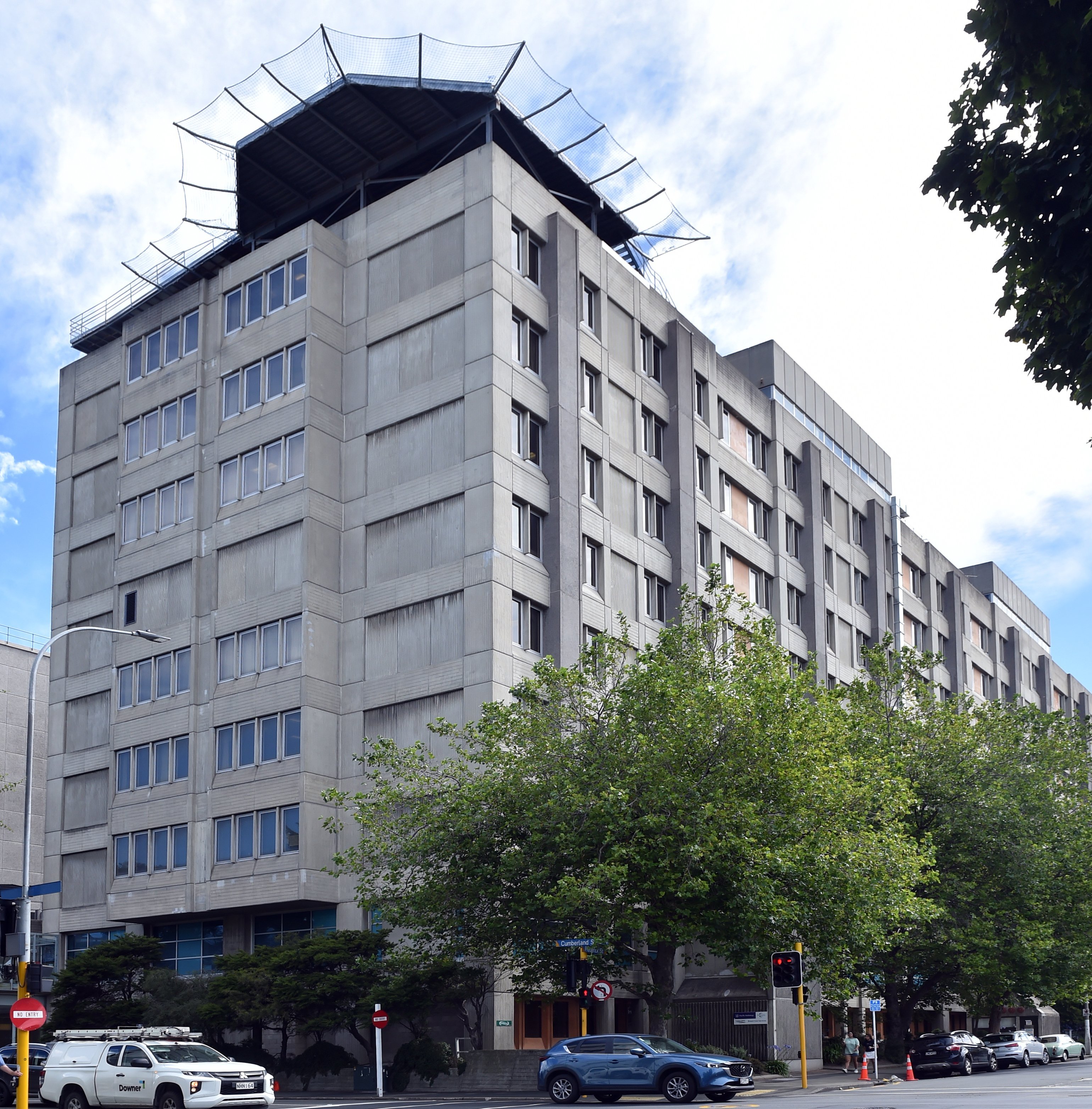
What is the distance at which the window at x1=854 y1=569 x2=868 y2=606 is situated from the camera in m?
77.6

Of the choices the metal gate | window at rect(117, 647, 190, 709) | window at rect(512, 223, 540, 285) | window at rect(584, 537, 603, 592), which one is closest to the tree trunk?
the metal gate

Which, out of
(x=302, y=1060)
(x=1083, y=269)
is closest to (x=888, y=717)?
(x=302, y=1060)

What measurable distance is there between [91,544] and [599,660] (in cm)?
3181

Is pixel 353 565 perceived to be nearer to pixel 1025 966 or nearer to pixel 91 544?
pixel 91 544

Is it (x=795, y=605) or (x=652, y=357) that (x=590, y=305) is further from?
(x=795, y=605)

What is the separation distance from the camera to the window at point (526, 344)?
168 feet

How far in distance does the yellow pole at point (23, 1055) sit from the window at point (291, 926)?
23.2 meters

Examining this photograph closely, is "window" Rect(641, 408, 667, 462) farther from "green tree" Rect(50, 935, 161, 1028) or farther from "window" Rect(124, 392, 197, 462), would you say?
"green tree" Rect(50, 935, 161, 1028)

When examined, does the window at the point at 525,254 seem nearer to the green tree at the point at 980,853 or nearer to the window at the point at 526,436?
the window at the point at 526,436

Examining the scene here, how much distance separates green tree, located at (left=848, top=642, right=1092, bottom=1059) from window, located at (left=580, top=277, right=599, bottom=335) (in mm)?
16937

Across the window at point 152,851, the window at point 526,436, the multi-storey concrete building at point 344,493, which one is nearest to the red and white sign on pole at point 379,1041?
the multi-storey concrete building at point 344,493

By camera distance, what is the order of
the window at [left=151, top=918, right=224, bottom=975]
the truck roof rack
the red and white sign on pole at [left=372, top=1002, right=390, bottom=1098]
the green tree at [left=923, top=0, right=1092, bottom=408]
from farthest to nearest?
1. the window at [left=151, top=918, right=224, bottom=975]
2. the red and white sign on pole at [left=372, top=1002, right=390, bottom=1098]
3. the truck roof rack
4. the green tree at [left=923, top=0, right=1092, bottom=408]

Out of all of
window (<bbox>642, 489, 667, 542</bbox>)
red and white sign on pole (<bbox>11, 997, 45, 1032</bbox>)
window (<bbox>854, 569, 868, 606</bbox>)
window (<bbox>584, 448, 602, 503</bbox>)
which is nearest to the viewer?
red and white sign on pole (<bbox>11, 997, 45, 1032</bbox>)

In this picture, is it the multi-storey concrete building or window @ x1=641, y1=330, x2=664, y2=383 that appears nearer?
the multi-storey concrete building
